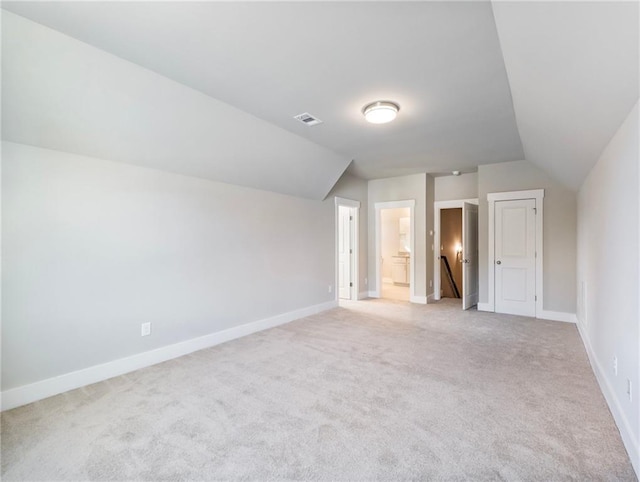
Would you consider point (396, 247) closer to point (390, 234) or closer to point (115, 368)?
point (390, 234)

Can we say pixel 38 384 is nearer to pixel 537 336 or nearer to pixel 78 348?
pixel 78 348

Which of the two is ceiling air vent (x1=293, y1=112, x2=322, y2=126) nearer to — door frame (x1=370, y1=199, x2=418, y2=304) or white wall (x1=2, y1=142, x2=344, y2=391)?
white wall (x1=2, y1=142, x2=344, y2=391)

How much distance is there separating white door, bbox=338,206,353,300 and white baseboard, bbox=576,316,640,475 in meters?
4.08

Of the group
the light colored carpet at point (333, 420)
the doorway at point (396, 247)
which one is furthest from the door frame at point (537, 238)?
the doorway at point (396, 247)

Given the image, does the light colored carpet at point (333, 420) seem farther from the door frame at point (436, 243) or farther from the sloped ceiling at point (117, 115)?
the door frame at point (436, 243)

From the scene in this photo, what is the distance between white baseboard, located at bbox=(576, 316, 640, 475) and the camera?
1747mm

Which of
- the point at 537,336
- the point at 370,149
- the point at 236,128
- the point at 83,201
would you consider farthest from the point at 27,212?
the point at 537,336

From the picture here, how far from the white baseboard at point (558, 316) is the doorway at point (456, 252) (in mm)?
1103

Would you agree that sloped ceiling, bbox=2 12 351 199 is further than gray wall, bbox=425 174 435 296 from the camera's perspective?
No

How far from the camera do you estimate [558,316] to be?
4.88 meters

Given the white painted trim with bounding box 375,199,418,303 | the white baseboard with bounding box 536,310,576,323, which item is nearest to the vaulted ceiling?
the white baseboard with bounding box 536,310,576,323

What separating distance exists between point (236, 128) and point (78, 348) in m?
2.49

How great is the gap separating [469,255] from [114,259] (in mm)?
5393

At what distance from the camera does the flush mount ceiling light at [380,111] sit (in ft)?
9.69
